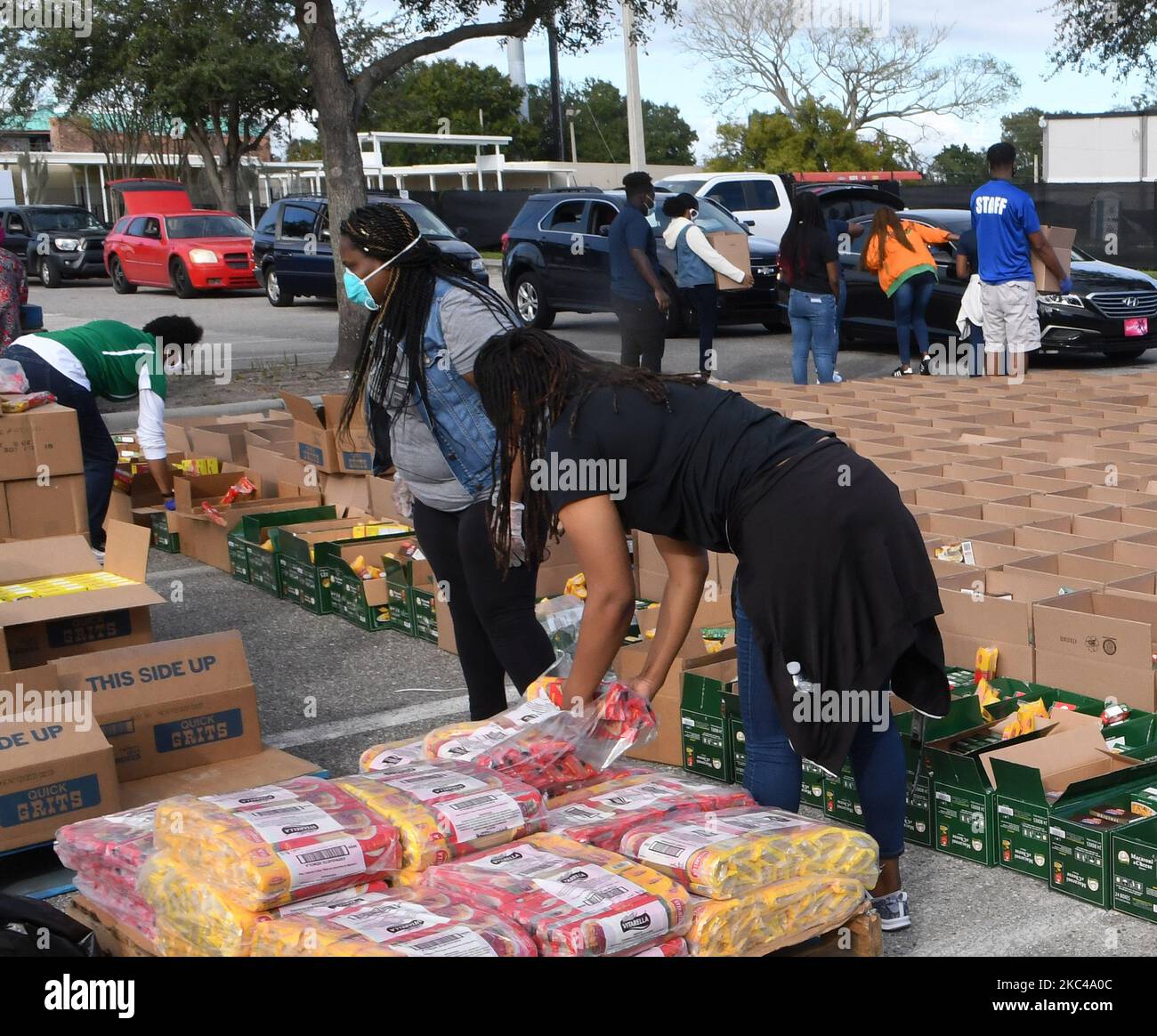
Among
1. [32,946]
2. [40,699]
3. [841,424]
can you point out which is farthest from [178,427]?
[32,946]

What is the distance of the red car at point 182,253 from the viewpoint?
23.9 m

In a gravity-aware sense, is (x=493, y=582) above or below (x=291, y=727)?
above

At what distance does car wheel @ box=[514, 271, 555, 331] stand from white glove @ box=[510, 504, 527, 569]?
43.5ft

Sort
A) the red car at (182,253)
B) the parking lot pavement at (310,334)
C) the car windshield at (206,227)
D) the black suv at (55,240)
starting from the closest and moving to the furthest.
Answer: the parking lot pavement at (310,334), the red car at (182,253), the car windshield at (206,227), the black suv at (55,240)

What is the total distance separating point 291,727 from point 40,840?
1379mm

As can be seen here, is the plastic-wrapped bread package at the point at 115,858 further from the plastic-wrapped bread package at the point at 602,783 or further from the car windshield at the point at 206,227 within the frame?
the car windshield at the point at 206,227

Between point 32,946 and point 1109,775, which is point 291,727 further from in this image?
point 1109,775

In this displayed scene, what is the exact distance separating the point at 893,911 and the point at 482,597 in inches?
57.0

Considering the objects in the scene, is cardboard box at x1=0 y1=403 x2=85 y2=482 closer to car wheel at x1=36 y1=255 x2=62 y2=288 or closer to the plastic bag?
the plastic bag

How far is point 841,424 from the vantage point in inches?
316

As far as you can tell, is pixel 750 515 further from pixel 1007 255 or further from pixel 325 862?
pixel 1007 255

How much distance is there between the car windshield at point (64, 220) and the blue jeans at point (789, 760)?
88.2ft

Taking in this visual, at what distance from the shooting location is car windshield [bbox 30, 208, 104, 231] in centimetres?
2769

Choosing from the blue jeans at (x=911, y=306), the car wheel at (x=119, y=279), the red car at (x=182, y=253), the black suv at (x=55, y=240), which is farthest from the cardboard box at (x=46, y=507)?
the black suv at (x=55, y=240)
